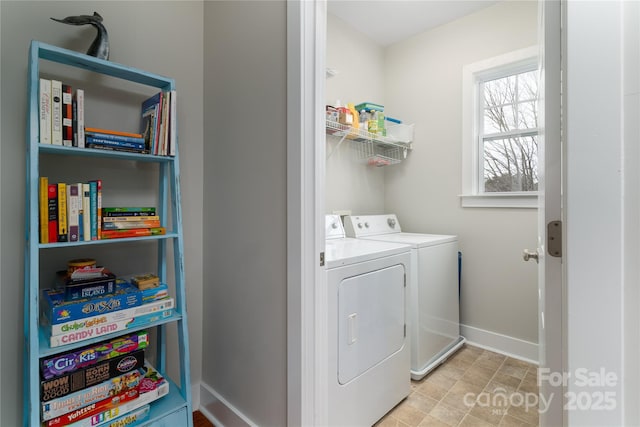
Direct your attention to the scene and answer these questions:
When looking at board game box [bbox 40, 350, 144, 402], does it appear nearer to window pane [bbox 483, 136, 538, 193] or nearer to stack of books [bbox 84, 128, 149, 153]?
stack of books [bbox 84, 128, 149, 153]

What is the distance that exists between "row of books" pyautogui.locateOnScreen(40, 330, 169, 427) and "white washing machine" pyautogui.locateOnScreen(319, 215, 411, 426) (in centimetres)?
75

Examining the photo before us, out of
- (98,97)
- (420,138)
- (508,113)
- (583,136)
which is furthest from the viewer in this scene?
(420,138)

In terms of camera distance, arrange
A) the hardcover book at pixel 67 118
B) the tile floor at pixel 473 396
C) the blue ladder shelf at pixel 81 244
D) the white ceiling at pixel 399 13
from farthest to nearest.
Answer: the white ceiling at pixel 399 13 < the tile floor at pixel 473 396 < the hardcover book at pixel 67 118 < the blue ladder shelf at pixel 81 244

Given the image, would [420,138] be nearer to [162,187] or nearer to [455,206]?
[455,206]

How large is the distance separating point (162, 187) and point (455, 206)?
89.2 inches

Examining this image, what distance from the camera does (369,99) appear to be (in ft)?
9.21

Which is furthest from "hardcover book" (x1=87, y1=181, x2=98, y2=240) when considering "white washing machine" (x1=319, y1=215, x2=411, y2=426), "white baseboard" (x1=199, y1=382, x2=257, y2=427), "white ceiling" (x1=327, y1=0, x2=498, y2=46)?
"white ceiling" (x1=327, y1=0, x2=498, y2=46)

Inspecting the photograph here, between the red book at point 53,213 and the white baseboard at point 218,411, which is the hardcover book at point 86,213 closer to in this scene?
the red book at point 53,213

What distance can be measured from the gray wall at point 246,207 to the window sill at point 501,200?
1902 mm

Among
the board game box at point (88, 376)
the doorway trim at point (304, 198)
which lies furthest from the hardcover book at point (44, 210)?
the doorway trim at point (304, 198)

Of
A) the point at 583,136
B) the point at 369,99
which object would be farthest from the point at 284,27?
the point at 369,99

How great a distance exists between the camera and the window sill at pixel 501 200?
7.10 feet

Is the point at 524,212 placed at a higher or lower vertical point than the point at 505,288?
higher
